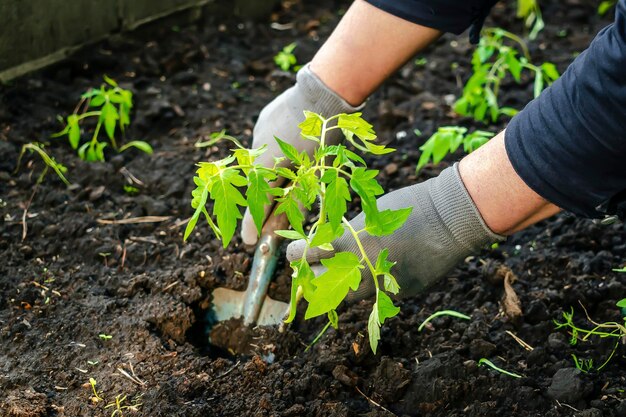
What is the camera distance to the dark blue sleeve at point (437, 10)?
2.06 meters

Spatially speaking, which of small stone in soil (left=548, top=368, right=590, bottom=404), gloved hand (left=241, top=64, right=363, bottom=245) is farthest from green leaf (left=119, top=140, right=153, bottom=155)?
small stone in soil (left=548, top=368, right=590, bottom=404)

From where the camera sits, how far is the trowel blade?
2240 mm

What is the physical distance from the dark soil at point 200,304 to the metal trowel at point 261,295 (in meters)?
0.04

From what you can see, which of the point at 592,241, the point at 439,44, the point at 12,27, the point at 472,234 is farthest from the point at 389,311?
the point at 439,44

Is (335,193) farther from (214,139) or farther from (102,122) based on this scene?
(102,122)

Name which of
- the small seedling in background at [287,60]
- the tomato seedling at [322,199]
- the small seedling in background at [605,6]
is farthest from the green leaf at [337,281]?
the small seedling in background at [605,6]

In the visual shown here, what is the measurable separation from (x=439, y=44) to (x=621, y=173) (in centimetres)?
192

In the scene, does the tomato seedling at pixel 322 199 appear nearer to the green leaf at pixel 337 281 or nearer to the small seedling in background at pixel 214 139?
the green leaf at pixel 337 281

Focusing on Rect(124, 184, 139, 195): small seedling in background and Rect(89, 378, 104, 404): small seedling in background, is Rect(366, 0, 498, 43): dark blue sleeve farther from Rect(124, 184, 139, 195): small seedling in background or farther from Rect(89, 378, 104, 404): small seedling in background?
Rect(89, 378, 104, 404): small seedling in background

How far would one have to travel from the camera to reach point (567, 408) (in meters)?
1.94

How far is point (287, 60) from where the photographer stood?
10.6ft

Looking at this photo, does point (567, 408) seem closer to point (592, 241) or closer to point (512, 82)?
point (592, 241)

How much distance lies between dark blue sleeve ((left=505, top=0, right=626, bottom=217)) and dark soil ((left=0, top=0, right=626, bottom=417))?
513 millimetres

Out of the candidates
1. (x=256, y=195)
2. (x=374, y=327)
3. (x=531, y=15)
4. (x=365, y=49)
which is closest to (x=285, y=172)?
(x=256, y=195)
